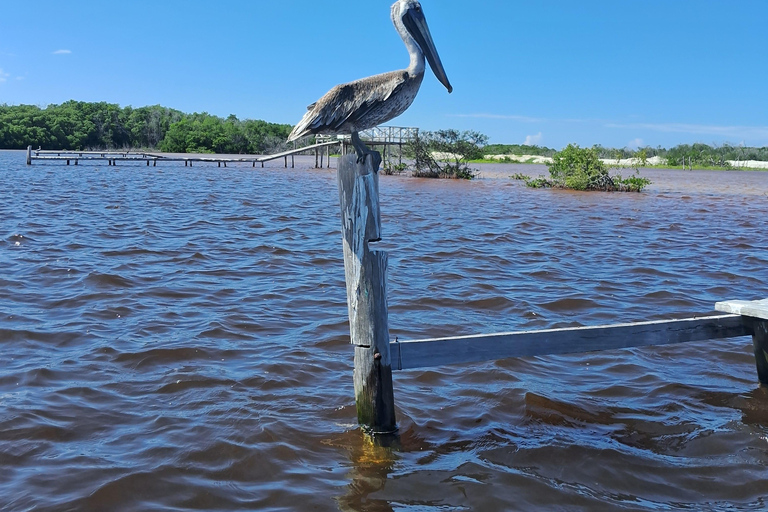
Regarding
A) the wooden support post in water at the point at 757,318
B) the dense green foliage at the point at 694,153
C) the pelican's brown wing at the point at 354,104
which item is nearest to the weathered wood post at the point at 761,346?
the wooden support post in water at the point at 757,318

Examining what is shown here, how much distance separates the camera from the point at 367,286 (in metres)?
4.04

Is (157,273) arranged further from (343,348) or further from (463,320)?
(463,320)

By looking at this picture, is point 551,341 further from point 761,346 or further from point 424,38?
point 424,38

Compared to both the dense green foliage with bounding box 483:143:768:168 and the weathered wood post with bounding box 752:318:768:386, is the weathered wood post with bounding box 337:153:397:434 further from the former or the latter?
the dense green foliage with bounding box 483:143:768:168

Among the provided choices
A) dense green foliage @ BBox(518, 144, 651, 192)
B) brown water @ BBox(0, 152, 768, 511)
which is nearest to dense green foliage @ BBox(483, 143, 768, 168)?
dense green foliage @ BBox(518, 144, 651, 192)

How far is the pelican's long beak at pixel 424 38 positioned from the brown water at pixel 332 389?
2.60 meters

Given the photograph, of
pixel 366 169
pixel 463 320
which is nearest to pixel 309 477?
pixel 366 169

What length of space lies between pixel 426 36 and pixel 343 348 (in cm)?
324

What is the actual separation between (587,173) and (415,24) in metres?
25.4

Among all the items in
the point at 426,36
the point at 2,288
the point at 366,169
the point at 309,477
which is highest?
the point at 426,36

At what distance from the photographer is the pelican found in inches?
171

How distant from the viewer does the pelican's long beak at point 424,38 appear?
4.52 metres

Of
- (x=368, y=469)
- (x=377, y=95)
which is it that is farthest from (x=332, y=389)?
(x=377, y=95)

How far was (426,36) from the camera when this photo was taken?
181 inches
